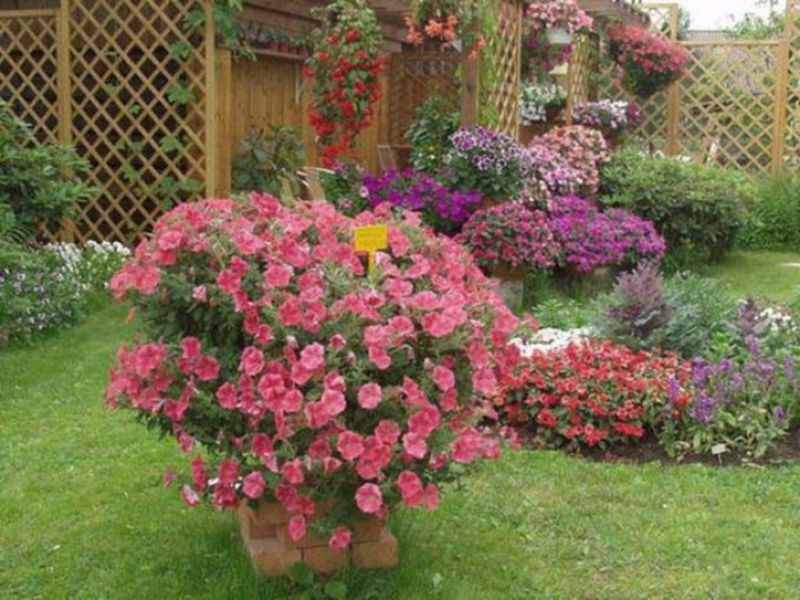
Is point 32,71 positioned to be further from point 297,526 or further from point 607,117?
point 297,526

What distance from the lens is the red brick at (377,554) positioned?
3434 mm

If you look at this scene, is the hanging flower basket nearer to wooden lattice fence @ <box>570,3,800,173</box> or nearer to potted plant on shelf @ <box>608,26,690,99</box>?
wooden lattice fence @ <box>570,3,800,173</box>

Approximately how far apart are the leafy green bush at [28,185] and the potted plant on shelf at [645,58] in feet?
24.5

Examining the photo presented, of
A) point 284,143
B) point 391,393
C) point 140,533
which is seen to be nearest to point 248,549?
point 140,533

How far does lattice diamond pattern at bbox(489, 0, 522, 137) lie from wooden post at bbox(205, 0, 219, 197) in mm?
2189

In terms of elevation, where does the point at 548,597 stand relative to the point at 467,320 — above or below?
below

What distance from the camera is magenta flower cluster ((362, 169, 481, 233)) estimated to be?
28.3ft

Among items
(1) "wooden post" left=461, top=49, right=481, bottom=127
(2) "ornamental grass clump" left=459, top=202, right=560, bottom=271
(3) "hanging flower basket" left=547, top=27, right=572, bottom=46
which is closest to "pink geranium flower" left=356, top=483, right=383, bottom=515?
(2) "ornamental grass clump" left=459, top=202, right=560, bottom=271

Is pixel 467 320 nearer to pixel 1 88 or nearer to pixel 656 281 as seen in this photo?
pixel 656 281

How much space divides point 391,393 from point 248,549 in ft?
2.72

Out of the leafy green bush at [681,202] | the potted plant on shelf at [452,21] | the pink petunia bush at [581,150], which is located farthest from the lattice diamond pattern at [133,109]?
the leafy green bush at [681,202]

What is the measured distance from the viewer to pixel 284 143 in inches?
352

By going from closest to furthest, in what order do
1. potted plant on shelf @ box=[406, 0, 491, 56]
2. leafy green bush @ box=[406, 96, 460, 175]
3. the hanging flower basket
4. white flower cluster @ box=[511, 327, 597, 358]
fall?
white flower cluster @ box=[511, 327, 597, 358] < potted plant on shelf @ box=[406, 0, 491, 56] < leafy green bush @ box=[406, 96, 460, 175] < the hanging flower basket

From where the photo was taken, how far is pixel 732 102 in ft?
46.0
